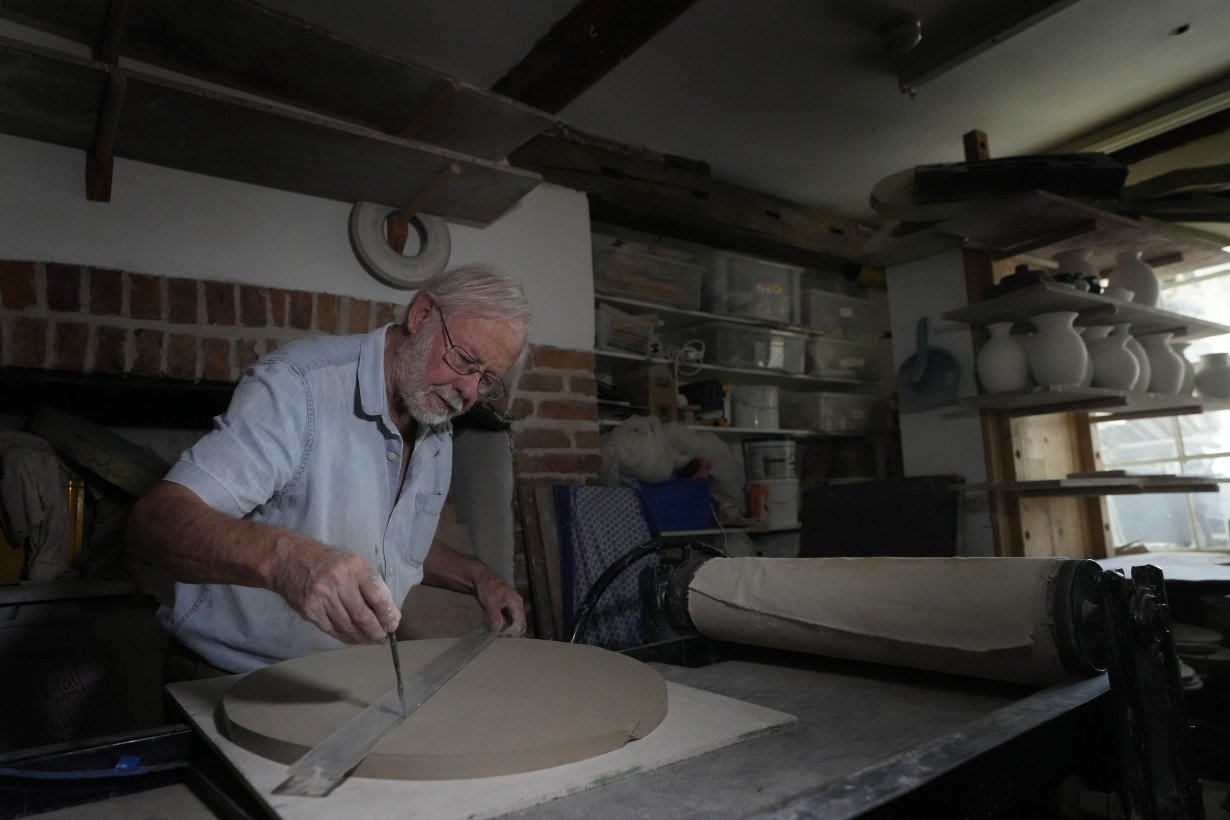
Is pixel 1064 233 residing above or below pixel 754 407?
above

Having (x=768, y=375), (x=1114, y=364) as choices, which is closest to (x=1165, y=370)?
(x=1114, y=364)

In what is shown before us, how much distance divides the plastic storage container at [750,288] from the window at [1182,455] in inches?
64.7

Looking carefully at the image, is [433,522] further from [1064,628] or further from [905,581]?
[1064,628]

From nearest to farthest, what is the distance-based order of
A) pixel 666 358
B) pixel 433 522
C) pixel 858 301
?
pixel 433 522 < pixel 666 358 < pixel 858 301

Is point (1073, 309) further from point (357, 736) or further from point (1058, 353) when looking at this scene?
point (357, 736)

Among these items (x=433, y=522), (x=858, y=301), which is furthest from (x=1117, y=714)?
(x=858, y=301)

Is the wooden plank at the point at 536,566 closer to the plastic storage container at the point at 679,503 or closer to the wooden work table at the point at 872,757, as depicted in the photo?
the plastic storage container at the point at 679,503

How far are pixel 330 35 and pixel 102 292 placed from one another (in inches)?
37.2

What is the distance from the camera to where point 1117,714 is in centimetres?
82

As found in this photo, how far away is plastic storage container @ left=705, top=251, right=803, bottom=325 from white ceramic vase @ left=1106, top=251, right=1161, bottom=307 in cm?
141

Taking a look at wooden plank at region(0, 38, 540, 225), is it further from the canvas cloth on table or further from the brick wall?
the canvas cloth on table

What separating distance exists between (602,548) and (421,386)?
1459 mm

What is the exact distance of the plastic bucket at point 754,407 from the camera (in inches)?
148

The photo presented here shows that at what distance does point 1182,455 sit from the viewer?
12.5ft
